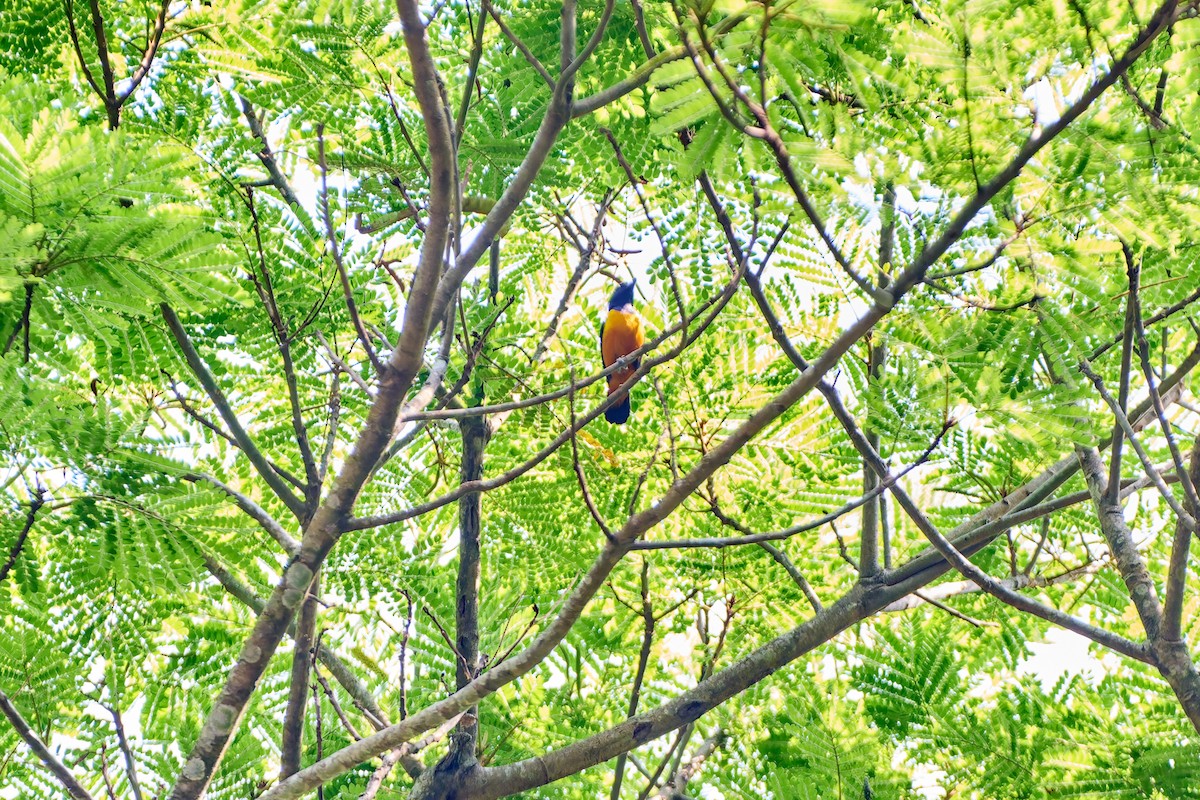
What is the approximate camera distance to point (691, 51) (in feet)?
7.18

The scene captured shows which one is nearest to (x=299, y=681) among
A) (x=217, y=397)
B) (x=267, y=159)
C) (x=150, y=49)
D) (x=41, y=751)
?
(x=41, y=751)

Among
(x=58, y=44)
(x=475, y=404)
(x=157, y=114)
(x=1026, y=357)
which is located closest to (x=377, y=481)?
(x=475, y=404)

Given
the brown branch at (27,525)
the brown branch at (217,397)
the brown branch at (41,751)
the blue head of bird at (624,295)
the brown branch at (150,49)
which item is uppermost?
the blue head of bird at (624,295)

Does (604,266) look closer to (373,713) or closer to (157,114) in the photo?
(157,114)

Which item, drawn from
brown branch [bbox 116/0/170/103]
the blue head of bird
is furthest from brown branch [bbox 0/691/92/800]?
the blue head of bird

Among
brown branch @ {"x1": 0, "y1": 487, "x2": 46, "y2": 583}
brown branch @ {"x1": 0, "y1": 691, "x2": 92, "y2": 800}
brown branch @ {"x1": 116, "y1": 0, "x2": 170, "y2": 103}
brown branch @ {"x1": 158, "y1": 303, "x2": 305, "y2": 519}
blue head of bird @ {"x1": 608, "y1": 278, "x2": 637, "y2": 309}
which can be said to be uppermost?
blue head of bird @ {"x1": 608, "y1": 278, "x2": 637, "y2": 309}

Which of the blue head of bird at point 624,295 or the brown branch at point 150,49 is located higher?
the blue head of bird at point 624,295

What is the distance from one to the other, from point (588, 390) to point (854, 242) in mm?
1793

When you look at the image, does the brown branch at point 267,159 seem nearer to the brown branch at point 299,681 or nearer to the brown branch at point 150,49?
the brown branch at point 150,49

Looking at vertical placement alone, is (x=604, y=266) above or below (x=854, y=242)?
above

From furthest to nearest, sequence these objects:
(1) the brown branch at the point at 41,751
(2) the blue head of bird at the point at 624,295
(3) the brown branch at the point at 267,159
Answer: (2) the blue head of bird at the point at 624,295
(3) the brown branch at the point at 267,159
(1) the brown branch at the point at 41,751

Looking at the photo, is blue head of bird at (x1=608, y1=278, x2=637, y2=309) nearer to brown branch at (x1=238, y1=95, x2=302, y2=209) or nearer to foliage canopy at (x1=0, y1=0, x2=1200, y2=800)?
foliage canopy at (x1=0, y1=0, x2=1200, y2=800)

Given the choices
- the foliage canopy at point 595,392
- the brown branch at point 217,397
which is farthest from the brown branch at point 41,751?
the brown branch at point 217,397

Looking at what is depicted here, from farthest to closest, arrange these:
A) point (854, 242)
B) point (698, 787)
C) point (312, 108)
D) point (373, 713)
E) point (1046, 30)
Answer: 1. point (698, 787)
2. point (373, 713)
3. point (312, 108)
4. point (854, 242)
5. point (1046, 30)
